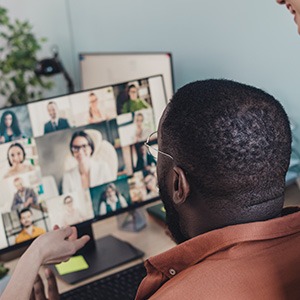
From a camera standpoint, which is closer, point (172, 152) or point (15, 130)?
point (172, 152)

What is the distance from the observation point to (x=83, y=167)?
4.48 ft

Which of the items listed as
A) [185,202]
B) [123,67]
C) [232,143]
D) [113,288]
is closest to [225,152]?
[232,143]

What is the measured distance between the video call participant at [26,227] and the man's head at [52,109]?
0.80 ft

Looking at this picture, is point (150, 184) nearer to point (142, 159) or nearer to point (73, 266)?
point (142, 159)

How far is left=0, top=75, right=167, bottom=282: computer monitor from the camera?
4.25ft

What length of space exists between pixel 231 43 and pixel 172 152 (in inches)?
35.5

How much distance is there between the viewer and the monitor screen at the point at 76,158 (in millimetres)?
1293

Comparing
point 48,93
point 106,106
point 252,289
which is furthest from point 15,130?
point 48,93

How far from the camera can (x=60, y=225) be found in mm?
1354

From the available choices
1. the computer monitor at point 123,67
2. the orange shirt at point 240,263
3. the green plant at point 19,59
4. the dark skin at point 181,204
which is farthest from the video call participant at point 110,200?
the green plant at point 19,59

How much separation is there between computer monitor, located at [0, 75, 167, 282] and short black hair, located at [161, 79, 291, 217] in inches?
21.8

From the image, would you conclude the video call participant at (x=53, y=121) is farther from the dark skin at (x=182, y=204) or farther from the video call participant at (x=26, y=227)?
the dark skin at (x=182, y=204)

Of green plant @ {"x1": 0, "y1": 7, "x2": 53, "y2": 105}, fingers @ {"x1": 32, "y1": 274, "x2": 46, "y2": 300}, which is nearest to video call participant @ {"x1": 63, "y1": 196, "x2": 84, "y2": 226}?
fingers @ {"x1": 32, "y1": 274, "x2": 46, "y2": 300}

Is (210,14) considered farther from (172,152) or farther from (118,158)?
(172,152)
